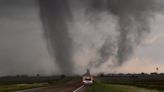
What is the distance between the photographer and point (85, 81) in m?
131
